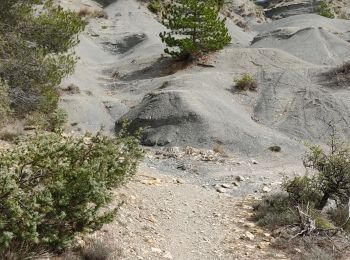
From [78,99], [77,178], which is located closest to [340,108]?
[78,99]

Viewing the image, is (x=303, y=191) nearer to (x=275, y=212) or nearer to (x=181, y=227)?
(x=275, y=212)

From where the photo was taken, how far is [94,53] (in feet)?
118

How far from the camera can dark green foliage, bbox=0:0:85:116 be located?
15258mm

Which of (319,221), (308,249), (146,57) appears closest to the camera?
(308,249)

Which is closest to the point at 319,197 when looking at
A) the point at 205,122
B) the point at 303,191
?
the point at 303,191

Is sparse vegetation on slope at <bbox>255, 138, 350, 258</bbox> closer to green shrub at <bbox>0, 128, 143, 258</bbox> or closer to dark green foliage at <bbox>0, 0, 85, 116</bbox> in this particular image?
green shrub at <bbox>0, 128, 143, 258</bbox>

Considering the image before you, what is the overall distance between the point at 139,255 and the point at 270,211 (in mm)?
4108

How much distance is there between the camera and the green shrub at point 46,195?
5516mm

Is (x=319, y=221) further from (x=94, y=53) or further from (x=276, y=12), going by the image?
(x=276, y=12)

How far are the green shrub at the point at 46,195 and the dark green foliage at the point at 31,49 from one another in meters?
9.63

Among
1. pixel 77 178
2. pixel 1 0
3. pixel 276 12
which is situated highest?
pixel 1 0

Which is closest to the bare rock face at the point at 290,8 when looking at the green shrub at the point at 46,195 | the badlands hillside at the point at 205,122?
the badlands hillside at the point at 205,122

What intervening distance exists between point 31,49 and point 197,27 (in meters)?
13.7

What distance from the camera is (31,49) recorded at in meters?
15.5
